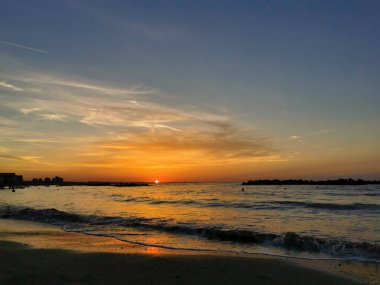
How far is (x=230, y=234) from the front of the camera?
15.8 meters

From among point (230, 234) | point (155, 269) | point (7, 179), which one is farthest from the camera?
point (7, 179)

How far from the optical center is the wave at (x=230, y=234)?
12.6 metres

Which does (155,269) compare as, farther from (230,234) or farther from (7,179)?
(7,179)

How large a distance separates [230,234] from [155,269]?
7.44 m

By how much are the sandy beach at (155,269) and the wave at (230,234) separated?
2264 millimetres

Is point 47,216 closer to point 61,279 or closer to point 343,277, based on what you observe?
point 61,279

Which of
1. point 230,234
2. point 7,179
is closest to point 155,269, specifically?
point 230,234

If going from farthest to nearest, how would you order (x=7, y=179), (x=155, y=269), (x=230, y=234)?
(x=7, y=179)
(x=230, y=234)
(x=155, y=269)

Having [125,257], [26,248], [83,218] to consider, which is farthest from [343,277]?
[83,218]

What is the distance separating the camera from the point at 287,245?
13719mm

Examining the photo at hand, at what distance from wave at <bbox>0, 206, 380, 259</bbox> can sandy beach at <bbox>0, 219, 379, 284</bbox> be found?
7.43 ft

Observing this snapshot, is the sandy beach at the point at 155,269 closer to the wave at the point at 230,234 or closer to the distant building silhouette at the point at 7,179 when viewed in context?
the wave at the point at 230,234

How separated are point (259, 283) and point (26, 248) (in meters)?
7.54

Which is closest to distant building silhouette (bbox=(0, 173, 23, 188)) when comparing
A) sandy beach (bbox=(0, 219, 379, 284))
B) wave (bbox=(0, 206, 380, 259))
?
wave (bbox=(0, 206, 380, 259))
